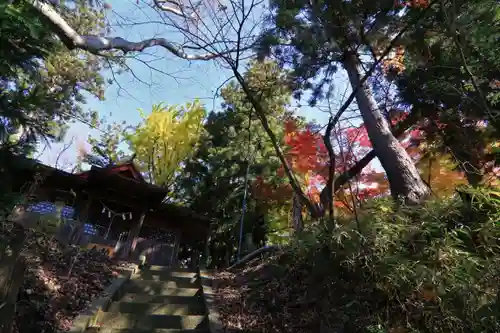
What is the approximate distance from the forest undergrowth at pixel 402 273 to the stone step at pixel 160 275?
2.62m

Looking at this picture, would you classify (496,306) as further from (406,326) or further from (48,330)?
(48,330)

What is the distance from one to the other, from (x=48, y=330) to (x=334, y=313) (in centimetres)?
345

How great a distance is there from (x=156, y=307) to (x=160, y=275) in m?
1.87

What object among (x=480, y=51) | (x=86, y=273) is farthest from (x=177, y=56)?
(x=480, y=51)

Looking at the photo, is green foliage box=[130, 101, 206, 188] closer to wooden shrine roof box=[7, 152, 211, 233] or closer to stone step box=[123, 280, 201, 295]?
wooden shrine roof box=[7, 152, 211, 233]

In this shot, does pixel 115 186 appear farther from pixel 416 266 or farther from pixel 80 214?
pixel 416 266

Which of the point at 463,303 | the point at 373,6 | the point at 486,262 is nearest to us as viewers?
the point at 463,303

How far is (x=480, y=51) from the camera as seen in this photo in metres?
4.08

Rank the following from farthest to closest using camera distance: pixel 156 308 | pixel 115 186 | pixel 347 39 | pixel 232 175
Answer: pixel 232 175, pixel 115 186, pixel 156 308, pixel 347 39

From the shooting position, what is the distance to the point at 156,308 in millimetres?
5078

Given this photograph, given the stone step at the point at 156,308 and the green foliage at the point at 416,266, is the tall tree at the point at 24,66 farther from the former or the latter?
the green foliage at the point at 416,266

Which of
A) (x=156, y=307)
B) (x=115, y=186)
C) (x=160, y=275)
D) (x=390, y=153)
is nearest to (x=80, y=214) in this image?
(x=115, y=186)

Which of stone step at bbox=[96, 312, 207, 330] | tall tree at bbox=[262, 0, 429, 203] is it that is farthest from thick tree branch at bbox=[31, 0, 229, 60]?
stone step at bbox=[96, 312, 207, 330]

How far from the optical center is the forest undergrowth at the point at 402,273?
287cm
